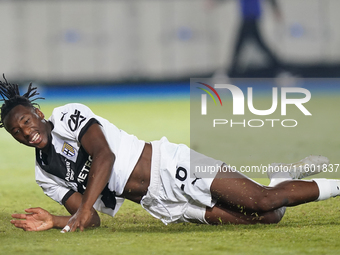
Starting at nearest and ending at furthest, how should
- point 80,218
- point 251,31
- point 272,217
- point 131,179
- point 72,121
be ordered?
point 80,218 → point 72,121 → point 131,179 → point 272,217 → point 251,31

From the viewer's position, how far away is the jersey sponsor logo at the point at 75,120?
131 inches

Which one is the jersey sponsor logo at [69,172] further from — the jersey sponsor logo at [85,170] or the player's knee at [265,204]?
the player's knee at [265,204]

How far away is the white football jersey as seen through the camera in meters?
3.36

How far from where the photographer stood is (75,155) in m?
3.40

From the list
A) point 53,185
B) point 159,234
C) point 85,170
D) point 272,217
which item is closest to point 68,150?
point 85,170

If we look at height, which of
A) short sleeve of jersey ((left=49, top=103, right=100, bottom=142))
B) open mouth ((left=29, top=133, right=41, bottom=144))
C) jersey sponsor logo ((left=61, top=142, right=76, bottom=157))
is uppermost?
short sleeve of jersey ((left=49, top=103, right=100, bottom=142))

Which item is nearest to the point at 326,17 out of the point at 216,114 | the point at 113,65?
the point at 216,114

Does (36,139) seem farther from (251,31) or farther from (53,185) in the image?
(251,31)

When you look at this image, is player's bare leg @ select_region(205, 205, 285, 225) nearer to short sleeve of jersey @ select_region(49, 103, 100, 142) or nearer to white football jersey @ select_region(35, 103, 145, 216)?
white football jersey @ select_region(35, 103, 145, 216)

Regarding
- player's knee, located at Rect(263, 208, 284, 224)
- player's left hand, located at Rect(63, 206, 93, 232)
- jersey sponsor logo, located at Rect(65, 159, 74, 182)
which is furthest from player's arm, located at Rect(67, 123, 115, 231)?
player's knee, located at Rect(263, 208, 284, 224)

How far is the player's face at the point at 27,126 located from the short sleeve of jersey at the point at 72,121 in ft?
0.34

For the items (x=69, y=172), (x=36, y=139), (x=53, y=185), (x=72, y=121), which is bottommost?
(x=53, y=185)

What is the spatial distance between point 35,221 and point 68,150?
559 mm

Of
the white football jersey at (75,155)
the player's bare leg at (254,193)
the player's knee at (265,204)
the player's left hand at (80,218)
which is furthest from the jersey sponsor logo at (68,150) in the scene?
the player's knee at (265,204)
